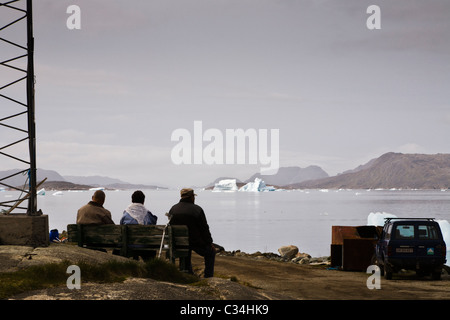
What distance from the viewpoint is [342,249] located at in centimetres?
2105

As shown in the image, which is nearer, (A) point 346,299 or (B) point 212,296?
(B) point 212,296

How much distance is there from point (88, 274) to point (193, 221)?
3.17 m

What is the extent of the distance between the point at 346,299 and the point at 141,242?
15.3 ft

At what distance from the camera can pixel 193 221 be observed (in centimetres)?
1309

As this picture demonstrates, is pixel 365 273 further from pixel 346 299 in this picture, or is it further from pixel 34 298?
pixel 34 298

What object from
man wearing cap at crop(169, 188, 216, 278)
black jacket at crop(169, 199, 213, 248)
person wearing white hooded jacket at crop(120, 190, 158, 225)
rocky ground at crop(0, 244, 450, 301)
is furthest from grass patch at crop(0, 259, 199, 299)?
person wearing white hooded jacket at crop(120, 190, 158, 225)

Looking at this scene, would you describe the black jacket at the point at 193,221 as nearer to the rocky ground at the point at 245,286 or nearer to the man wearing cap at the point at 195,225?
the man wearing cap at the point at 195,225

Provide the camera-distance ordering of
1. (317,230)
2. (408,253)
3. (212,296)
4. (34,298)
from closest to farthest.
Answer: (34,298) → (212,296) → (408,253) → (317,230)

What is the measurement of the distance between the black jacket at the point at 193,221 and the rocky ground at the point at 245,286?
3.01 feet

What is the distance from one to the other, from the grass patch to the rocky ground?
1.08 ft

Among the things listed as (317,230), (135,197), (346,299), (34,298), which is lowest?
(317,230)

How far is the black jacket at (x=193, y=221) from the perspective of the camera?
13000 mm

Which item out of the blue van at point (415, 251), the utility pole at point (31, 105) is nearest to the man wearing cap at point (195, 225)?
the utility pole at point (31, 105)

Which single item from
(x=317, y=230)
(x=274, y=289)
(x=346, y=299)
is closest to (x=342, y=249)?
(x=274, y=289)
